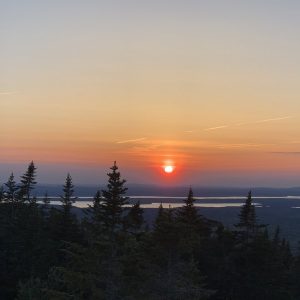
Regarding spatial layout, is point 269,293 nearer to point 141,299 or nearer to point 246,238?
point 246,238

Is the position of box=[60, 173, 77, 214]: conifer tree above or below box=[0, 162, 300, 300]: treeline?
above

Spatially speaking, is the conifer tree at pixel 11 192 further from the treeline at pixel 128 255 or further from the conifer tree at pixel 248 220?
the conifer tree at pixel 248 220

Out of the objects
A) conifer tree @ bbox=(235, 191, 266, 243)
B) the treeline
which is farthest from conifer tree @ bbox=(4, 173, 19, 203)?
conifer tree @ bbox=(235, 191, 266, 243)

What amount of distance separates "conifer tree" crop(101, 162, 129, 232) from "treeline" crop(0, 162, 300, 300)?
0.18 feet

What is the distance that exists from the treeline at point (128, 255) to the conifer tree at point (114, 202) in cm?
6

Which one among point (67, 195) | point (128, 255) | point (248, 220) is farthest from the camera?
point (67, 195)

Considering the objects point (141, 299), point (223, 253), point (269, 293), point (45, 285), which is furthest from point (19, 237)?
point (141, 299)

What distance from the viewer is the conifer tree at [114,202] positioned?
92.9 feet

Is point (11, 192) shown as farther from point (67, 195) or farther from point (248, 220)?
point (248, 220)

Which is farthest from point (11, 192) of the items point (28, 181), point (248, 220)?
point (248, 220)

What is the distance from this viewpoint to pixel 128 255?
26609 millimetres

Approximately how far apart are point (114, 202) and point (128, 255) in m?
3.51

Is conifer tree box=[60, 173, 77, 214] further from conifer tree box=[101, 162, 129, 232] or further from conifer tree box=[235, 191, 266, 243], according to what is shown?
conifer tree box=[101, 162, 129, 232]

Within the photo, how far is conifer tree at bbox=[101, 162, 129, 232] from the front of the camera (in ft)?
92.9
